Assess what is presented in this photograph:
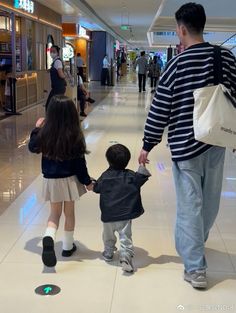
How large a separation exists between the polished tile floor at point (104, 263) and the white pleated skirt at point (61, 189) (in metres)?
0.42

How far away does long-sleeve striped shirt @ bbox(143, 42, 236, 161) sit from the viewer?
2.74 metres

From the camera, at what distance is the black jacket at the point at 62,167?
10.2 ft

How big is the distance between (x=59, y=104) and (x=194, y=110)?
88cm

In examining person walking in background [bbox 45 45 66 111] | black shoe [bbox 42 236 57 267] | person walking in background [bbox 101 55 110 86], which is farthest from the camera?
person walking in background [bbox 101 55 110 86]

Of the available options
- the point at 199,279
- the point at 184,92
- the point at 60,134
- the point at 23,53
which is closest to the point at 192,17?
the point at 184,92

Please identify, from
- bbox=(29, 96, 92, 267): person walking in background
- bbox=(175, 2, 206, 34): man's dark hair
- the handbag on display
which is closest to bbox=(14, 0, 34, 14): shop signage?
bbox=(29, 96, 92, 267): person walking in background

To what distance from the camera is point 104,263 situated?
125 inches

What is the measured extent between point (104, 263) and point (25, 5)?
10.2 m

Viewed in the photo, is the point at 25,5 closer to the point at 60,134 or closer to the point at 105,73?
the point at 60,134

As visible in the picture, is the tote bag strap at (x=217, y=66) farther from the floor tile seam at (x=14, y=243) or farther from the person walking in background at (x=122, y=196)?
the floor tile seam at (x=14, y=243)

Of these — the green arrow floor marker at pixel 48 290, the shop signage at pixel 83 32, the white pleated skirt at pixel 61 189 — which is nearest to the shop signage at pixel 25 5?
the white pleated skirt at pixel 61 189

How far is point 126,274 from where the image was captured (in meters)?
3.01

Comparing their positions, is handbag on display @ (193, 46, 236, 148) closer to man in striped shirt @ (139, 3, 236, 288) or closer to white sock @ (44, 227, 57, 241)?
man in striped shirt @ (139, 3, 236, 288)

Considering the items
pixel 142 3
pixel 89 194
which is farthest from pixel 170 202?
pixel 142 3
